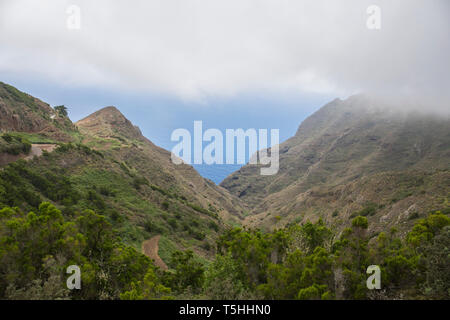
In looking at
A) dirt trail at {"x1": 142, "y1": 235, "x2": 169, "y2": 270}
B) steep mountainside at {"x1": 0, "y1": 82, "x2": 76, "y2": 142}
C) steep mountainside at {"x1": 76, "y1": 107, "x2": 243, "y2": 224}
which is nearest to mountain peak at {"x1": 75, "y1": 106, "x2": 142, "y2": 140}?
steep mountainside at {"x1": 76, "y1": 107, "x2": 243, "y2": 224}

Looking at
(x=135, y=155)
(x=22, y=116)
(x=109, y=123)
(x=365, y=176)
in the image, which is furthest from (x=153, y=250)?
(x=109, y=123)

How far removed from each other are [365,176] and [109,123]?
268 ft

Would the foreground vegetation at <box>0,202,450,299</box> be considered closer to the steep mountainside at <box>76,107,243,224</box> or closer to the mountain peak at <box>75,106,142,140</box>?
the steep mountainside at <box>76,107,243,224</box>

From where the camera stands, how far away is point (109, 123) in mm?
89688

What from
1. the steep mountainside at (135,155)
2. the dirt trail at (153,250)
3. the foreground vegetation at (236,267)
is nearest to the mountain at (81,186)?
the dirt trail at (153,250)

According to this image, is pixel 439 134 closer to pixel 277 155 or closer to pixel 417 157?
pixel 417 157

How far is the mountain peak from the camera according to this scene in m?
79.8

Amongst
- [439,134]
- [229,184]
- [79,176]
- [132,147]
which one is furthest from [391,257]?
[229,184]

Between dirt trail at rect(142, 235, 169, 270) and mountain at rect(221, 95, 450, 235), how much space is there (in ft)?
43.3

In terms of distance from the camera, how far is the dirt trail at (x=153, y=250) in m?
27.2

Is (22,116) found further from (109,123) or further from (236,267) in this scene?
(236,267)

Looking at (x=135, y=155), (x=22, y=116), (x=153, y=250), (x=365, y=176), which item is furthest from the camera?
(x=365, y=176)

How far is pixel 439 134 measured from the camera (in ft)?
295

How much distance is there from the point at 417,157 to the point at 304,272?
297ft
